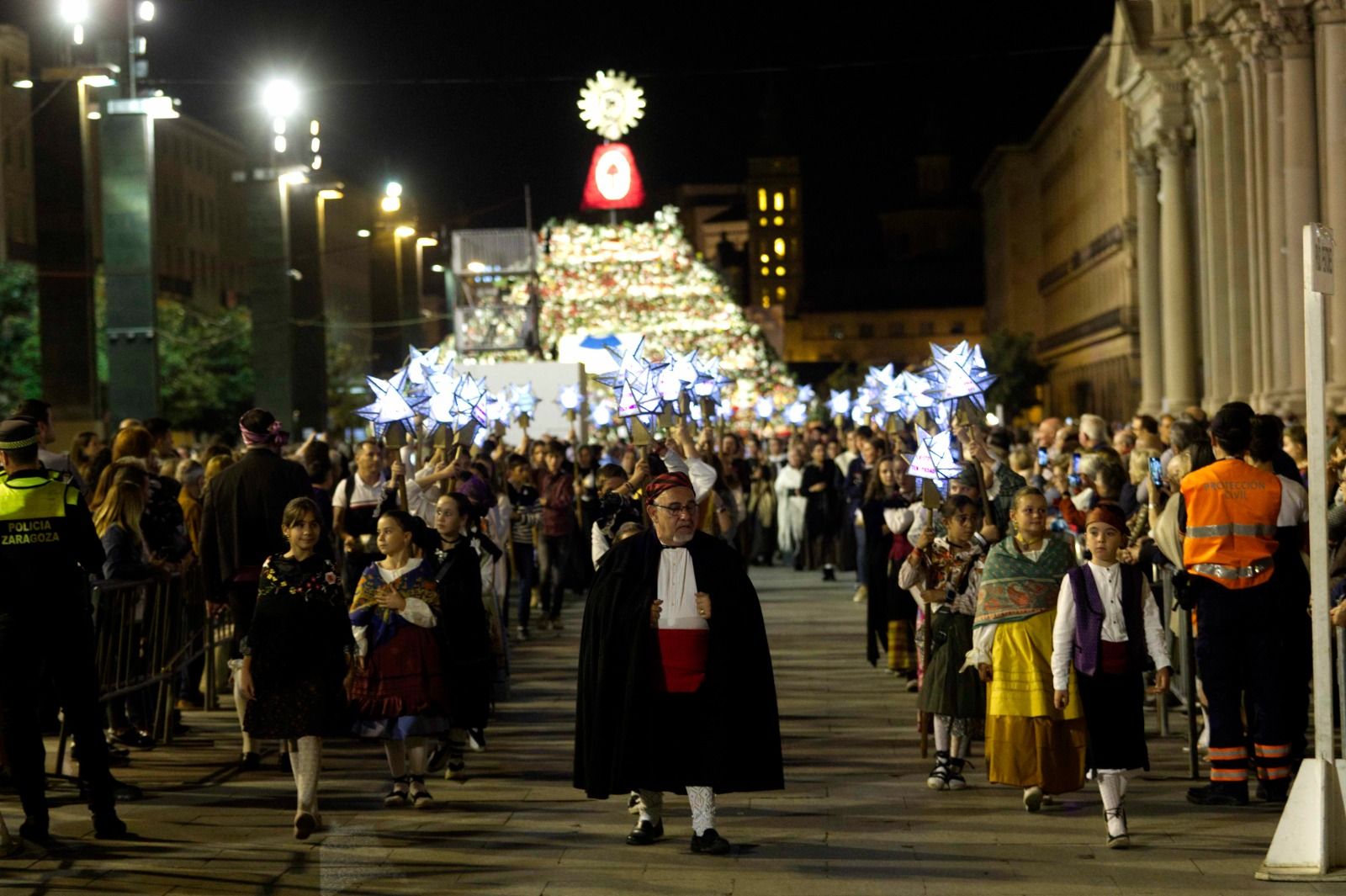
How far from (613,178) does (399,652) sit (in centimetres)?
7569

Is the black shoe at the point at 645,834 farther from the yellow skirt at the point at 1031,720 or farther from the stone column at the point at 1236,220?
the stone column at the point at 1236,220

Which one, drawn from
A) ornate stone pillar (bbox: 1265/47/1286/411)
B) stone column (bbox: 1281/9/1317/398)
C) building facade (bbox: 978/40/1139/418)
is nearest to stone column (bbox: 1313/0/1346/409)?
stone column (bbox: 1281/9/1317/398)

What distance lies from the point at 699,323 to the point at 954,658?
134 feet

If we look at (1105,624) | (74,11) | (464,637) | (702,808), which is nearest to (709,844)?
(702,808)

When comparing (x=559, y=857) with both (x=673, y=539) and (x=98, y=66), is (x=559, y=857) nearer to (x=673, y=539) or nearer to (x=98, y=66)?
(x=673, y=539)

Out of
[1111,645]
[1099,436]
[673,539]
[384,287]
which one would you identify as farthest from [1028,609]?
[384,287]

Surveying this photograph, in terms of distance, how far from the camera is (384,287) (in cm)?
11838

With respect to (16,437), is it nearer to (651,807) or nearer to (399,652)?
(399,652)

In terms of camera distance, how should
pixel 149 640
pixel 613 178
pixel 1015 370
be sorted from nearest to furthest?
pixel 149 640, pixel 613 178, pixel 1015 370

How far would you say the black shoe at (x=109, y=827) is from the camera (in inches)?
387

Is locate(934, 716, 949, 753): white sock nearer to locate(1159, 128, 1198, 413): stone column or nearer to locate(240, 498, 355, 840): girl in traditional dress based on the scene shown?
locate(240, 498, 355, 840): girl in traditional dress

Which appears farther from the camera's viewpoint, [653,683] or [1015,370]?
[1015,370]

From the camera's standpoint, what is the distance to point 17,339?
232 ft

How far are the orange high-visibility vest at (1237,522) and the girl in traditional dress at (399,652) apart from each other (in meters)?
3.72
